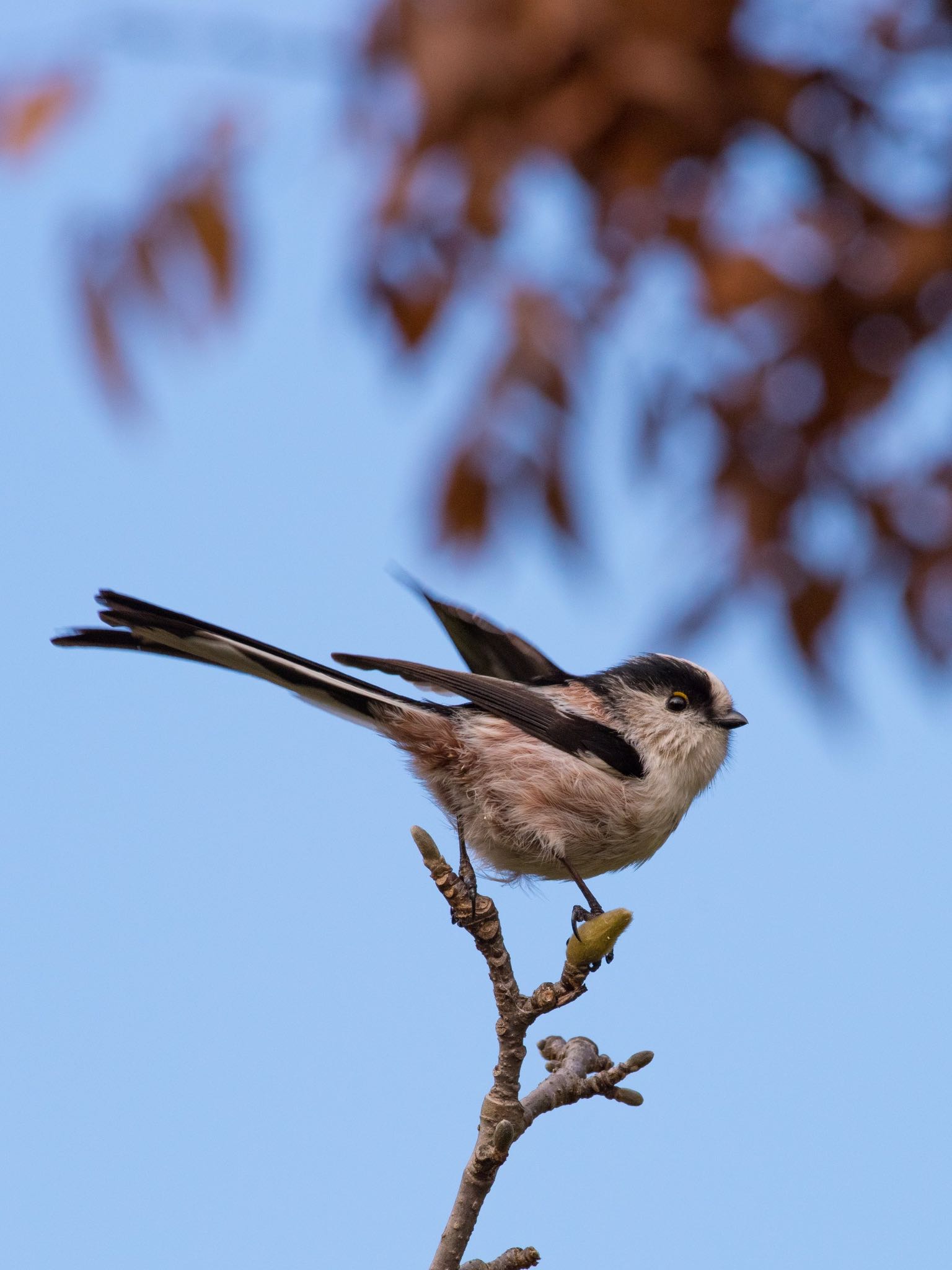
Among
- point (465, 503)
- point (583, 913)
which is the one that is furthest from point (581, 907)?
point (465, 503)

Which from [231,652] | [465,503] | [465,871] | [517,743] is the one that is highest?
[231,652]

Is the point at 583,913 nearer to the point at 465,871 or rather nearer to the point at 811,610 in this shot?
the point at 465,871

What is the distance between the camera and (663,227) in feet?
6.70

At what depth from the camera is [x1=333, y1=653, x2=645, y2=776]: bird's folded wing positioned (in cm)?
358

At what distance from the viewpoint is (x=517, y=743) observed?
11.9 feet

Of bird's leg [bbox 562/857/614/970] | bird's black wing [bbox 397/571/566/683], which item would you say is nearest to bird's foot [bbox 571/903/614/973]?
bird's leg [bbox 562/857/614/970]

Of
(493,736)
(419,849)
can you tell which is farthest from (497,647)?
(419,849)

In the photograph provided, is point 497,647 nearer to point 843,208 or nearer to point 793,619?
point 793,619

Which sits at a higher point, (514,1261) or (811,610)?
(811,610)

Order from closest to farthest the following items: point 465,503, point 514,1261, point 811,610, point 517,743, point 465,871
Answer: point 465,503 → point 811,610 → point 514,1261 → point 465,871 → point 517,743

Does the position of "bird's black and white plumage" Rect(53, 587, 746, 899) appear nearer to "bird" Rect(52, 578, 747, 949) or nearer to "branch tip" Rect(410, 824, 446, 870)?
"bird" Rect(52, 578, 747, 949)

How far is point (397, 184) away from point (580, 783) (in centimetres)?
201

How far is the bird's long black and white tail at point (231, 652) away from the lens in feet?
10.6

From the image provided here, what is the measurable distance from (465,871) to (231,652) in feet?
2.84
